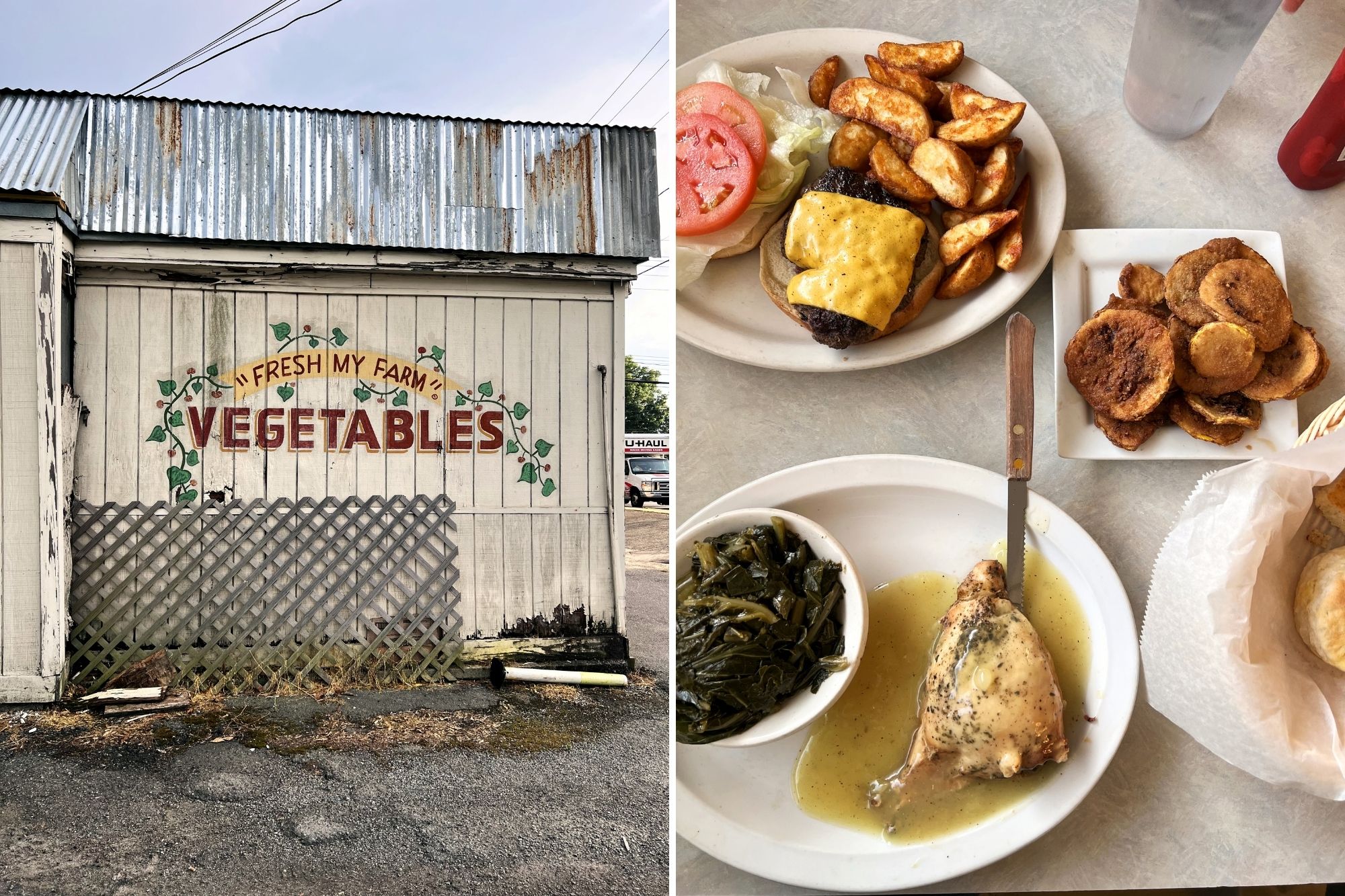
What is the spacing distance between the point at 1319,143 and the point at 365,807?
2613 mm

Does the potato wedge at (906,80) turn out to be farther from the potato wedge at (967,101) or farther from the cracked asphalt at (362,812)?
the cracked asphalt at (362,812)

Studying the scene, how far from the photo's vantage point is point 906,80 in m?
0.77

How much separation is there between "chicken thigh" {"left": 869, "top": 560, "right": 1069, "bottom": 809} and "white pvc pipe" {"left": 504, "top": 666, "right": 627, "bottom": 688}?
2271 millimetres

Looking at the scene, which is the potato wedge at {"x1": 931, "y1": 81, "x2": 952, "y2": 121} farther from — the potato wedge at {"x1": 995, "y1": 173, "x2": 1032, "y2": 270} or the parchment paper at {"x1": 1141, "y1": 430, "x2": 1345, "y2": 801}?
the parchment paper at {"x1": 1141, "y1": 430, "x2": 1345, "y2": 801}

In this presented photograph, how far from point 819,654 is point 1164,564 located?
28cm

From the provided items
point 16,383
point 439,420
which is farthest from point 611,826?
point 16,383

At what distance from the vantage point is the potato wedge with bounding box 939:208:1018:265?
2.43 ft

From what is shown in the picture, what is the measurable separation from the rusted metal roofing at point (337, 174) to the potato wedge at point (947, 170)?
2102 mm

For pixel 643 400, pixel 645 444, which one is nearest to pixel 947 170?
pixel 645 444

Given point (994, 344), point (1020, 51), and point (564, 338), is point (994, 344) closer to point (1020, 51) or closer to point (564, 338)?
point (1020, 51)

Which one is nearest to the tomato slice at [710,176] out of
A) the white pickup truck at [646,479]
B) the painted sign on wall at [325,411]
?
the painted sign on wall at [325,411]

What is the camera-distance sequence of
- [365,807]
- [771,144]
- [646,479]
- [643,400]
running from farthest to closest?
1. [643,400]
2. [646,479]
3. [365,807]
4. [771,144]

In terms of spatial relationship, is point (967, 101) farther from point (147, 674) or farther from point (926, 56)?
point (147, 674)

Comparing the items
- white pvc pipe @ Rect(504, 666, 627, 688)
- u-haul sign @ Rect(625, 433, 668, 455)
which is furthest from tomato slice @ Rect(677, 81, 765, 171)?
u-haul sign @ Rect(625, 433, 668, 455)
